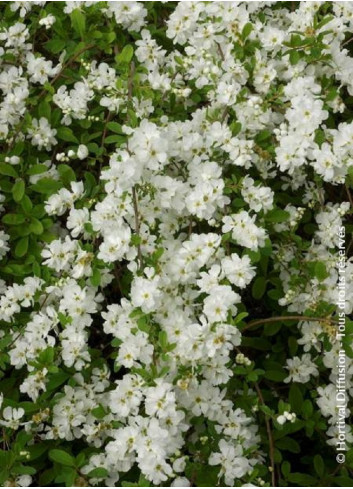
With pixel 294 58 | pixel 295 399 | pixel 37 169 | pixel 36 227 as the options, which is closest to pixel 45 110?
pixel 37 169

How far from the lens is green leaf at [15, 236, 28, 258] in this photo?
96.9 inches

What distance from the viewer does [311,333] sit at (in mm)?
2377

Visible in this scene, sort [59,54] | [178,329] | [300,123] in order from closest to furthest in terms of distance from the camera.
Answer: [178,329] → [300,123] → [59,54]

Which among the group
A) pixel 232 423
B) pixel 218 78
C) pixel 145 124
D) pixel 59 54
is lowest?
pixel 232 423

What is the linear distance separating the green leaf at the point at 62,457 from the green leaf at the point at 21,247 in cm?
71

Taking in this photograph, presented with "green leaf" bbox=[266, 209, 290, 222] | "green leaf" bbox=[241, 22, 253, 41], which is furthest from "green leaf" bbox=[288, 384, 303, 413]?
"green leaf" bbox=[241, 22, 253, 41]

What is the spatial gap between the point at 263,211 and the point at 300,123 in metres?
0.32

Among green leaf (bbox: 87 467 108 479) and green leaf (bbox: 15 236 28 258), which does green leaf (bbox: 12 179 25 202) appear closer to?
green leaf (bbox: 15 236 28 258)

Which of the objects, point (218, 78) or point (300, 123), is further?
point (218, 78)

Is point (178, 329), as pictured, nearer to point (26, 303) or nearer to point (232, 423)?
point (232, 423)

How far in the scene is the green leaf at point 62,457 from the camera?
7.09 ft

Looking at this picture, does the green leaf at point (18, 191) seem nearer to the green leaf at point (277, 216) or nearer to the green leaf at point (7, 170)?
the green leaf at point (7, 170)

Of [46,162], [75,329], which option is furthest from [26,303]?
[46,162]

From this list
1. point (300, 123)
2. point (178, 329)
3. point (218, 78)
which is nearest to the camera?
point (178, 329)
